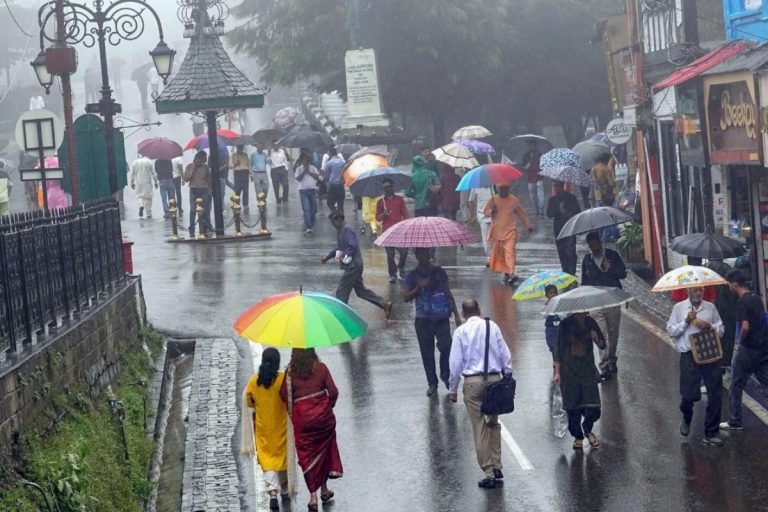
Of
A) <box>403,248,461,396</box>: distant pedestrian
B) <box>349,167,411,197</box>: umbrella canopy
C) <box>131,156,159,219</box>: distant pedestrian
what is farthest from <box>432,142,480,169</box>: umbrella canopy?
<box>403,248,461,396</box>: distant pedestrian

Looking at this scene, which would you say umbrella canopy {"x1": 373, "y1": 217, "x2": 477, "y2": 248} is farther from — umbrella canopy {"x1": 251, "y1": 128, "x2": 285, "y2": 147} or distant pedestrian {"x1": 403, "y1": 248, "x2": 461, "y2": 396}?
umbrella canopy {"x1": 251, "y1": 128, "x2": 285, "y2": 147}

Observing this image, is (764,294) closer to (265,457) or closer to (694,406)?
(694,406)

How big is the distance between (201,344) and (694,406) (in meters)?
6.92

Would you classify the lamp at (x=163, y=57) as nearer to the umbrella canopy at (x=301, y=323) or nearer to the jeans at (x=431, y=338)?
the jeans at (x=431, y=338)

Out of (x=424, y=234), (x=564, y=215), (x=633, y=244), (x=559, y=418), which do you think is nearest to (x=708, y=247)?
(x=559, y=418)

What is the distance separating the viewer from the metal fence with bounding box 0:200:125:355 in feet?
39.7

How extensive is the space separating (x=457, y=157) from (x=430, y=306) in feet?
40.0

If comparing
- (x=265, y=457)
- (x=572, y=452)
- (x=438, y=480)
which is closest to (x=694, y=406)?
(x=572, y=452)

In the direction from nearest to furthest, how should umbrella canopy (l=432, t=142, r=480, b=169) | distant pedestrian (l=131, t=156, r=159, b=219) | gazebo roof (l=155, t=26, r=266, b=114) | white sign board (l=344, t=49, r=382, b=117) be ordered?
umbrella canopy (l=432, t=142, r=480, b=169), gazebo roof (l=155, t=26, r=266, b=114), distant pedestrian (l=131, t=156, r=159, b=219), white sign board (l=344, t=49, r=382, b=117)

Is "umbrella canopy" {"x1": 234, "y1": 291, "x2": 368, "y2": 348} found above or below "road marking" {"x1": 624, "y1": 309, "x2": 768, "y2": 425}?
above

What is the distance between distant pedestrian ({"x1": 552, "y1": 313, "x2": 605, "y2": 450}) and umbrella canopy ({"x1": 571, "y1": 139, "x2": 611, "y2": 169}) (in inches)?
704

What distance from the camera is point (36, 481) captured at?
10.5 meters

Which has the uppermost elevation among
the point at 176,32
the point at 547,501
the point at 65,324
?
the point at 176,32

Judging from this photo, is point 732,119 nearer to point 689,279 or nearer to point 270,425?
point 689,279
